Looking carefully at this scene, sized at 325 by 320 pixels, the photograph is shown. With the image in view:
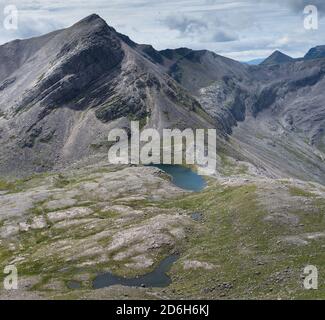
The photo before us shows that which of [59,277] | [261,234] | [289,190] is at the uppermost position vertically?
[289,190]

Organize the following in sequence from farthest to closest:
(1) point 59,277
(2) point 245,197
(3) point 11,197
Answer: (3) point 11,197, (2) point 245,197, (1) point 59,277

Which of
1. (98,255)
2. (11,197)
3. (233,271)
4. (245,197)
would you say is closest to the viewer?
(233,271)

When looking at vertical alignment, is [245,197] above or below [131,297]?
above

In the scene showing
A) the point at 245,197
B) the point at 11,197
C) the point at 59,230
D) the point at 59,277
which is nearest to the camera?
the point at 59,277

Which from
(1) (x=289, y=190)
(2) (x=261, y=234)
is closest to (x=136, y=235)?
(2) (x=261, y=234)

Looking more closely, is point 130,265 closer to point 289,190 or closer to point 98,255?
point 98,255

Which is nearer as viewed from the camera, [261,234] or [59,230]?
[261,234]

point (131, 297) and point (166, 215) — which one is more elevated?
point (166, 215)

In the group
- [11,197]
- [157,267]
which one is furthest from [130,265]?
[11,197]

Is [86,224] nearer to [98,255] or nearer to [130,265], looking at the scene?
[98,255]
